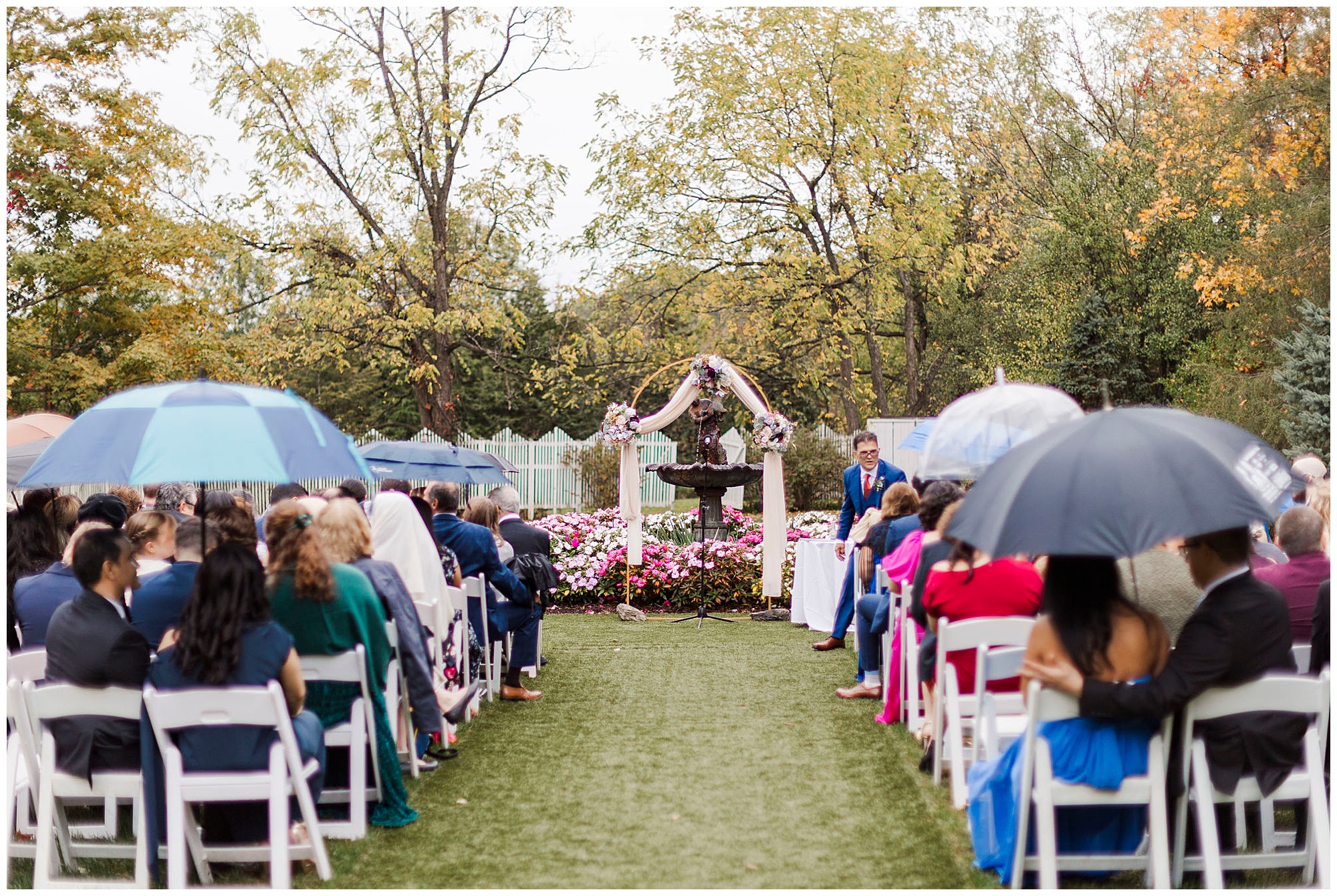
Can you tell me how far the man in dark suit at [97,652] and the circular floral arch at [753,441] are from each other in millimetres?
8417

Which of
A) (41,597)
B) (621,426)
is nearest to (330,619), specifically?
(41,597)

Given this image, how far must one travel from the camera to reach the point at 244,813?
460cm

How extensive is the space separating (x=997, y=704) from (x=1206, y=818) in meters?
1.13

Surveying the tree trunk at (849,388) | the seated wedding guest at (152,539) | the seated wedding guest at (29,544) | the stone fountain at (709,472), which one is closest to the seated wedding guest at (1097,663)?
the seated wedding guest at (152,539)

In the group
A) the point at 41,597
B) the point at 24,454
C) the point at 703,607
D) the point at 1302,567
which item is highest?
the point at 24,454

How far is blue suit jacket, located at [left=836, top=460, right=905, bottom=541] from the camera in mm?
10328

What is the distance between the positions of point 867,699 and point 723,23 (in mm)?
16072

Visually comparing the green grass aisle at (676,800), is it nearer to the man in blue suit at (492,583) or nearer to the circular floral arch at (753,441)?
the man in blue suit at (492,583)

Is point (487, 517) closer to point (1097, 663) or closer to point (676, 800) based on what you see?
point (676, 800)

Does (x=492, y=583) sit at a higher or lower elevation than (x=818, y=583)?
higher

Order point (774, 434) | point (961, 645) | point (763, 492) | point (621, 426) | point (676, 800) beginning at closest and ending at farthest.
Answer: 1. point (961, 645)
2. point (676, 800)
3. point (763, 492)
4. point (774, 434)
5. point (621, 426)

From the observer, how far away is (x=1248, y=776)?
4.00 metres

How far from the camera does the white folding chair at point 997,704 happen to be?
459cm

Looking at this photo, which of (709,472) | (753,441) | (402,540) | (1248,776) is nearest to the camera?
(1248,776)
